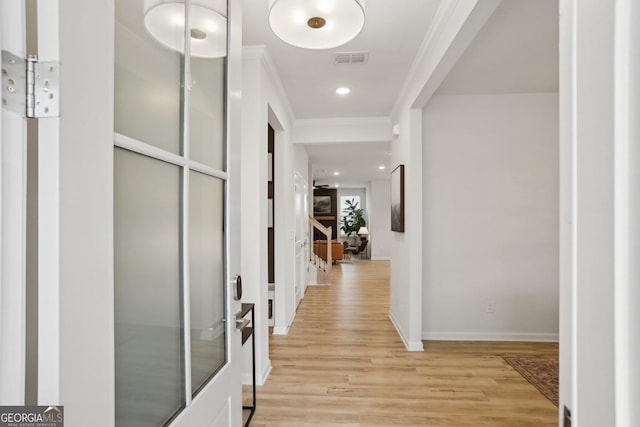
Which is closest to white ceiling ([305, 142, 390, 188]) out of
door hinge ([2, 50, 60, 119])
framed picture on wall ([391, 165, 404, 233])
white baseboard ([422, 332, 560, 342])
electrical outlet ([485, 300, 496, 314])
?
framed picture on wall ([391, 165, 404, 233])

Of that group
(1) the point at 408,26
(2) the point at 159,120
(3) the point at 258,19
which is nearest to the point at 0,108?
(2) the point at 159,120

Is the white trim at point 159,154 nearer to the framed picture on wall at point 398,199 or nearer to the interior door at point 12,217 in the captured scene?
the interior door at point 12,217

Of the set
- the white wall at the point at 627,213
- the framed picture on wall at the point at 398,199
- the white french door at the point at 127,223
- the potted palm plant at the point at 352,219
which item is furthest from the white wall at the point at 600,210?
the potted palm plant at the point at 352,219

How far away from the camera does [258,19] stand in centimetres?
222

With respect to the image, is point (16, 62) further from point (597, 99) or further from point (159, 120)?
point (597, 99)

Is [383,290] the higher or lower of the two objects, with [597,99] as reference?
lower

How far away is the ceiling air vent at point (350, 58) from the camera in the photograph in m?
2.69

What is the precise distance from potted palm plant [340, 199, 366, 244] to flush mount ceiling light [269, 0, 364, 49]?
10.0m

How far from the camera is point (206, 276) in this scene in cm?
106

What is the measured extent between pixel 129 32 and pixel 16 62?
329mm

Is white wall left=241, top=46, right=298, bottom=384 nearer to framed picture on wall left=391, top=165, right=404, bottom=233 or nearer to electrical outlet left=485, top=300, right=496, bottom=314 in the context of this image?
framed picture on wall left=391, top=165, right=404, bottom=233

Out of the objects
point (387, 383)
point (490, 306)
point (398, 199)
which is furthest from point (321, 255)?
point (387, 383)

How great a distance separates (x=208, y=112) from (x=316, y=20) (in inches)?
28.3

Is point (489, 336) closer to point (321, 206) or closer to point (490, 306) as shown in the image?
point (490, 306)
